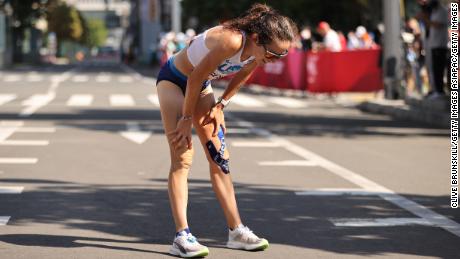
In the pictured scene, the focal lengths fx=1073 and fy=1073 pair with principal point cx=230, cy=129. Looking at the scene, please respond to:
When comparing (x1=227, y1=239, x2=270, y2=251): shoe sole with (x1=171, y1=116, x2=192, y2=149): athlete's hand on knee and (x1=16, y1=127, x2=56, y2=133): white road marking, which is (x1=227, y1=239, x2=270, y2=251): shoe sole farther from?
(x1=16, y1=127, x2=56, y2=133): white road marking

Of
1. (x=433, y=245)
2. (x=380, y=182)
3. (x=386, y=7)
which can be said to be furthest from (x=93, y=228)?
(x=386, y=7)

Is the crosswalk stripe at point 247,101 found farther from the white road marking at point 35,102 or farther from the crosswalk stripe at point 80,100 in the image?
the white road marking at point 35,102

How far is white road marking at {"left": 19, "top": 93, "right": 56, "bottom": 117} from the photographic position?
19812mm

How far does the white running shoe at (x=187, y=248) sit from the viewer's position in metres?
6.20

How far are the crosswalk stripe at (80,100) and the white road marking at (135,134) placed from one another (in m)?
6.66

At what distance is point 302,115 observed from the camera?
19.9 metres

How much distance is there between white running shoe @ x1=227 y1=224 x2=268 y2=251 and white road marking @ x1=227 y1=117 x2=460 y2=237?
1.43 meters

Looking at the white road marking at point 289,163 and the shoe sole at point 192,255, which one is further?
the white road marking at point 289,163

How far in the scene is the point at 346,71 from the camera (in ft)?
84.2

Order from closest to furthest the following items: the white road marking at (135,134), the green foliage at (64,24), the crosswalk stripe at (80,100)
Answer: the white road marking at (135,134)
the crosswalk stripe at (80,100)
the green foliage at (64,24)

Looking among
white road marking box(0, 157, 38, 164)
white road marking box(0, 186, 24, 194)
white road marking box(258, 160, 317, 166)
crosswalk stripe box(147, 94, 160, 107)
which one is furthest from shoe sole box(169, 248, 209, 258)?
crosswalk stripe box(147, 94, 160, 107)

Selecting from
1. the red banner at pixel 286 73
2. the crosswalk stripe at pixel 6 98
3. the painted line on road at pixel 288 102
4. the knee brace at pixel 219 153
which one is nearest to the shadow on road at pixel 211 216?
the knee brace at pixel 219 153

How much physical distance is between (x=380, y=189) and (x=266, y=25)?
371cm

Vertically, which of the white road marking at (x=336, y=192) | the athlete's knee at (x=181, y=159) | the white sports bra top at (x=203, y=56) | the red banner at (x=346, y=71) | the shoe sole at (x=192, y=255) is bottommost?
the red banner at (x=346, y=71)
